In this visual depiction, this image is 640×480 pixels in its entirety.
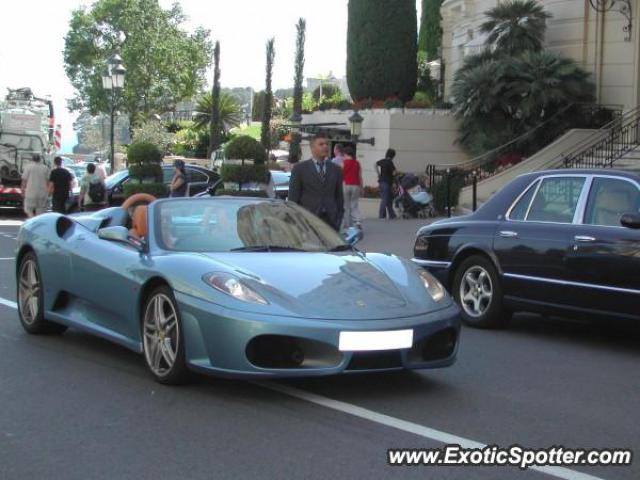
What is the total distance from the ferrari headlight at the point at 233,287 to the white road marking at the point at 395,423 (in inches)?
27.9

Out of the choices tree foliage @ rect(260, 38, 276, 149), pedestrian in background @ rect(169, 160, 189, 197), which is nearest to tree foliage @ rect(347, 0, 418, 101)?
pedestrian in background @ rect(169, 160, 189, 197)

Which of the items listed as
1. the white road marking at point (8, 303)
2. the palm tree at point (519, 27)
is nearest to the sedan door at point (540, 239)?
the white road marking at point (8, 303)

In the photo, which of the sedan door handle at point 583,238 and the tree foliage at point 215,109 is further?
the tree foliage at point 215,109

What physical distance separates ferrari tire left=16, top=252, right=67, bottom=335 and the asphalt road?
21 cm

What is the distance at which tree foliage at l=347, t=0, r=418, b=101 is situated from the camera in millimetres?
29672

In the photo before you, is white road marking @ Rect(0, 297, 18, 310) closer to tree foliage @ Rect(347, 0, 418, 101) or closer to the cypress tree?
tree foliage @ Rect(347, 0, 418, 101)

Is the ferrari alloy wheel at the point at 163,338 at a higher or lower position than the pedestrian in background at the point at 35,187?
lower

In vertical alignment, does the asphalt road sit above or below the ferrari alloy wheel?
below

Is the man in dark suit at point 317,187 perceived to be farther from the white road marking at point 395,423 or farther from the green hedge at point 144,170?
the green hedge at point 144,170

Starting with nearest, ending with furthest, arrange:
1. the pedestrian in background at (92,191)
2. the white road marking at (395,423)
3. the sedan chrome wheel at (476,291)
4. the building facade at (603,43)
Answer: the white road marking at (395,423), the sedan chrome wheel at (476,291), the pedestrian in background at (92,191), the building facade at (603,43)

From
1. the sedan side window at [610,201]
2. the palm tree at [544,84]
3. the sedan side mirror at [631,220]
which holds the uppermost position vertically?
the palm tree at [544,84]

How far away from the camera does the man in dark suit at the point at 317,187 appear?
10.4m

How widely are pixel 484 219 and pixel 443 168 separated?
17038 mm

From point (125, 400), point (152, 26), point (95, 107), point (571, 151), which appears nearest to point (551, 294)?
point (125, 400)
